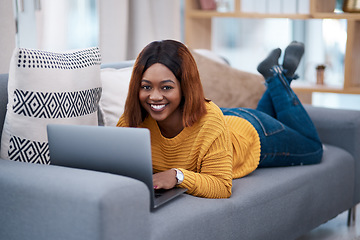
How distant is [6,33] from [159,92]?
107 centimetres

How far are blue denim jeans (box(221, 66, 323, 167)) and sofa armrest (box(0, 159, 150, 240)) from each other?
91 centimetres

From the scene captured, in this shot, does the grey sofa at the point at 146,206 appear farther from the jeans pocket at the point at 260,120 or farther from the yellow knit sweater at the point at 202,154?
the jeans pocket at the point at 260,120

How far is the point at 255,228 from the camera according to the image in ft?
5.90

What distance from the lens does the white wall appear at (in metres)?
2.37

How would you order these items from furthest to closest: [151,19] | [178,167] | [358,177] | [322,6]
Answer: [151,19]
[322,6]
[358,177]
[178,167]

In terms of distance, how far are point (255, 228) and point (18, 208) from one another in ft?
2.56

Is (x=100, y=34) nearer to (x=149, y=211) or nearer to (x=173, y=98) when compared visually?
(x=173, y=98)

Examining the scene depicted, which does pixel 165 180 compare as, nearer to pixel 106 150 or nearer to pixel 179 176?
pixel 179 176

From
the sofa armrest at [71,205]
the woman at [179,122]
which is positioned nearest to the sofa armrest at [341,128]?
the woman at [179,122]

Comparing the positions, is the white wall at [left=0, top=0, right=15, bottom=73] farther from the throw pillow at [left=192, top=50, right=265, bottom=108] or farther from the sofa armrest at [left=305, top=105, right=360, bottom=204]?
the sofa armrest at [left=305, top=105, right=360, bottom=204]

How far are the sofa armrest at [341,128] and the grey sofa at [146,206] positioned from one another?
170mm

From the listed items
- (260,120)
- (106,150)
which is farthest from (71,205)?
(260,120)

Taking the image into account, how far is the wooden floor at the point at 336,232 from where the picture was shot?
240 centimetres

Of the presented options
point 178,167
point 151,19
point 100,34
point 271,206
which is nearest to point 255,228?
point 271,206
